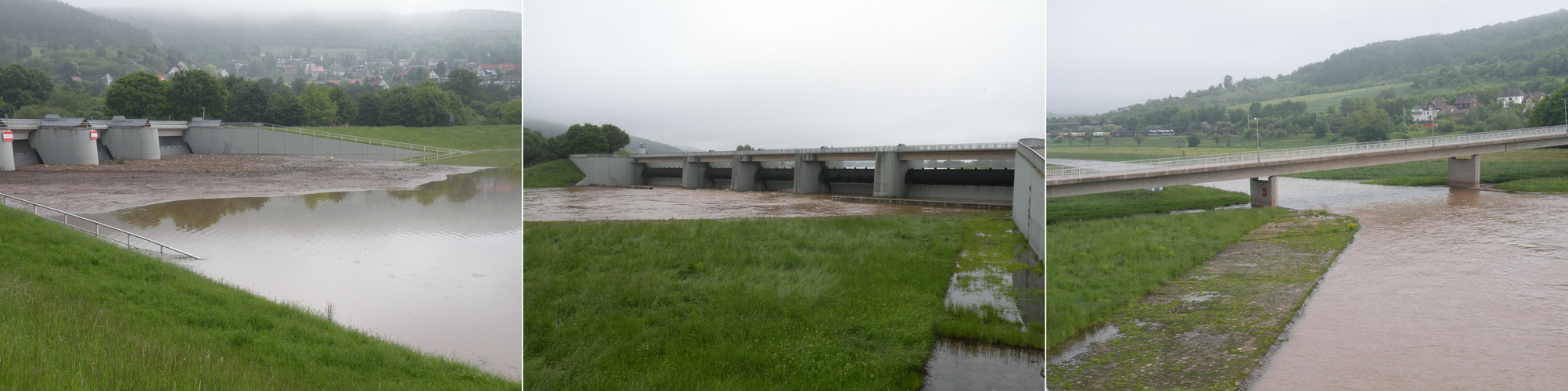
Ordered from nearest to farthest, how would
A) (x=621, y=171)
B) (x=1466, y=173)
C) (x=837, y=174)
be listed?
(x=621, y=171) < (x=1466, y=173) < (x=837, y=174)

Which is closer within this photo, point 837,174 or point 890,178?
point 890,178

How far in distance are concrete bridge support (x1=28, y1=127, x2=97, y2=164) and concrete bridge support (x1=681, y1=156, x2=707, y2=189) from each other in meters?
24.3

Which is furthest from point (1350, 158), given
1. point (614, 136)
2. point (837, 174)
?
point (614, 136)

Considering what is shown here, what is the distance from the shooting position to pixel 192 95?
3875cm

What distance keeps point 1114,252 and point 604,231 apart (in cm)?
1011

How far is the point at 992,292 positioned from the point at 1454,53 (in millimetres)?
33684

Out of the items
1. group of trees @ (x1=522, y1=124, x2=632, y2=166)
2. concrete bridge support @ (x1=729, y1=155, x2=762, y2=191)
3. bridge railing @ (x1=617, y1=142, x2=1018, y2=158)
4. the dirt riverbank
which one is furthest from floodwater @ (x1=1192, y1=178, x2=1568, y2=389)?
the dirt riverbank

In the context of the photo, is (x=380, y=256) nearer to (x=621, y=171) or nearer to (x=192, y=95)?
(x=621, y=171)

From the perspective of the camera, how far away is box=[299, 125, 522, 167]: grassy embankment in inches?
1601

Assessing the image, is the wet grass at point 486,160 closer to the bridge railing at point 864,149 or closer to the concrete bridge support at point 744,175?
the concrete bridge support at point 744,175

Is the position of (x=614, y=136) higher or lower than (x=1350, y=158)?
lower

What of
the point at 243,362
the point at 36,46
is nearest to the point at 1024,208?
the point at 243,362

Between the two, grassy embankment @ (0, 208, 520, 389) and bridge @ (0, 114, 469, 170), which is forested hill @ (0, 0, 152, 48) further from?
grassy embankment @ (0, 208, 520, 389)

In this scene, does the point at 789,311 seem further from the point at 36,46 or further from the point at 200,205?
the point at 36,46
